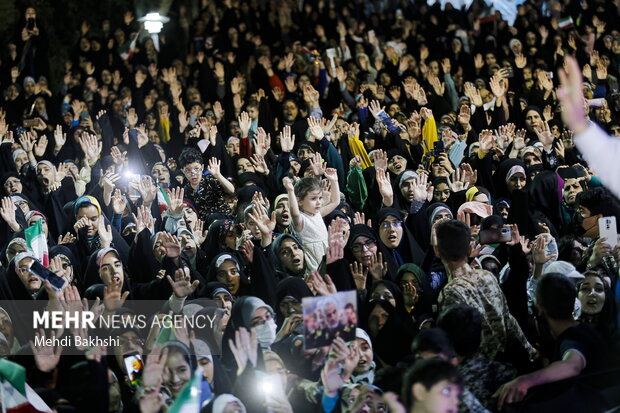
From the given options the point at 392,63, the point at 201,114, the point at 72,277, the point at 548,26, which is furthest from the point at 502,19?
the point at 72,277

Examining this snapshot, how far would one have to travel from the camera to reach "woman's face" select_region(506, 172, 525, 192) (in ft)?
23.2

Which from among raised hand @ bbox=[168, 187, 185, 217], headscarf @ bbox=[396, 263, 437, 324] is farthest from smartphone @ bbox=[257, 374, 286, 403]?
raised hand @ bbox=[168, 187, 185, 217]

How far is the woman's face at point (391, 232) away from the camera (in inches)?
240

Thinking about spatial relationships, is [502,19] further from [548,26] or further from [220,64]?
[220,64]

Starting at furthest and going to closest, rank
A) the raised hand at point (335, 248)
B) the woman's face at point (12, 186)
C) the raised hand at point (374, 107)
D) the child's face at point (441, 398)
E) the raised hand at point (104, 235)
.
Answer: the raised hand at point (374, 107) → the woman's face at point (12, 186) → the raised hand at point (104, 235) → the raised hand at point (335, 248) → the child's face at point (441, 398)

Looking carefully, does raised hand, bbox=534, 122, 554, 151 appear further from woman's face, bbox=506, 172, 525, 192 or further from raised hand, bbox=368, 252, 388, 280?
raised hand, bbox=368, 252, 388, 280

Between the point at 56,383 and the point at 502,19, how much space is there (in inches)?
357

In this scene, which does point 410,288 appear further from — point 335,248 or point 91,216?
point 91,216

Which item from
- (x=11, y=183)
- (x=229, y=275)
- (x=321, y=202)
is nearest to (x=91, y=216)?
(x=11, y=183)

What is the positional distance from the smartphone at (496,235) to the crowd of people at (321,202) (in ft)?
0.05

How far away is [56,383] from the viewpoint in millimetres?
4207

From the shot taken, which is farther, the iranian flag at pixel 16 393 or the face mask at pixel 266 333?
the face mask at pixel 266 333

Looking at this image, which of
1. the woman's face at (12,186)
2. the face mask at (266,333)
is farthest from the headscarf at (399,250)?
the woman's face at (12,186)

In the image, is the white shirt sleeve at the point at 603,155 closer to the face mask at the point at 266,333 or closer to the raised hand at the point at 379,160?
the face mask at the point at 266,333
